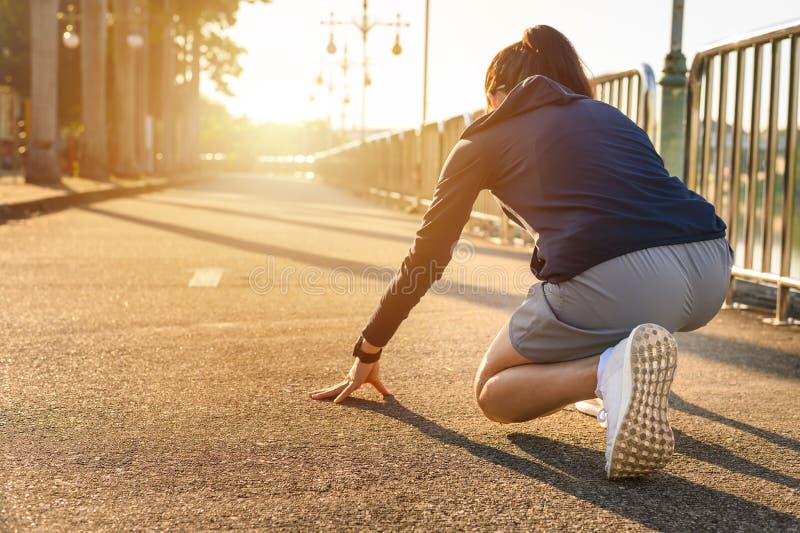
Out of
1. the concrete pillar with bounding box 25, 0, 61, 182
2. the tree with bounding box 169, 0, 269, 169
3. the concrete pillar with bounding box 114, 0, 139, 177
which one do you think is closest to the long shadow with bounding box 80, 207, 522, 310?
the concrete pillar with bounding box 25, 0, 61, 182

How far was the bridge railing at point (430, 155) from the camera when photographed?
29.4ft

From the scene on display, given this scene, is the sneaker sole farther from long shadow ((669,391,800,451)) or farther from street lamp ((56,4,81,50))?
street lamp ((56,4,81,50))

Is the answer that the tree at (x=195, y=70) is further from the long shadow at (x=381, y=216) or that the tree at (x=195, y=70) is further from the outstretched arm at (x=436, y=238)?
the outstretched arm at (x=436, y=238)

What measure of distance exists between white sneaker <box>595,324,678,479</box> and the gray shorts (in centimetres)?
25

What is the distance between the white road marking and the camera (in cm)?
791

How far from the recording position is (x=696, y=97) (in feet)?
25.2

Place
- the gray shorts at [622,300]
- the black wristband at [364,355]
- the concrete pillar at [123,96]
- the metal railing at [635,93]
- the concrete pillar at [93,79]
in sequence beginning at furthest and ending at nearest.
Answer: the concrete pillar at [123,96], the concrete pillar at [93,79], the metal railing at [635,93], the black wristband at [364,355], the gray shorts at [622,300]

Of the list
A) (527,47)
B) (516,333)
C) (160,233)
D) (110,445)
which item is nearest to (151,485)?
(110,445)

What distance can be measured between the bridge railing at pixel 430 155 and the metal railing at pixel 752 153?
0.99 meters

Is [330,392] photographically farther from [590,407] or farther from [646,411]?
[646,411]

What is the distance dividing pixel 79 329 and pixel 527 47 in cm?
314

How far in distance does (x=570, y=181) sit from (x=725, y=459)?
962mm

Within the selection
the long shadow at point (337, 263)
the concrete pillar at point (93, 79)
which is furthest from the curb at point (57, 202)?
the concrete pillar at point (93, 79)

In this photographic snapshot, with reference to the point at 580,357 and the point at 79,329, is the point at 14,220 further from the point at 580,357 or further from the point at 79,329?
the point at 580,357
